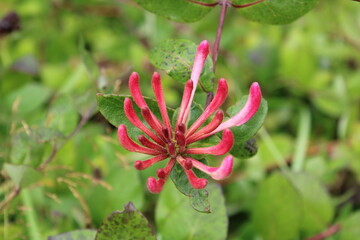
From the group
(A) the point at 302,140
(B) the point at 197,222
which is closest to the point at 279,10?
(B) the point at 197,222

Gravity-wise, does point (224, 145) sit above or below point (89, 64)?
above

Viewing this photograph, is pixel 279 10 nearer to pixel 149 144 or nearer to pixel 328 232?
pixel 149 144

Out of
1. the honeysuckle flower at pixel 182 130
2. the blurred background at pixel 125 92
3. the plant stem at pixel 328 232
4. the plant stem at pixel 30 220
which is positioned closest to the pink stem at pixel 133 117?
the honeysuckle flower at pixel 182 130

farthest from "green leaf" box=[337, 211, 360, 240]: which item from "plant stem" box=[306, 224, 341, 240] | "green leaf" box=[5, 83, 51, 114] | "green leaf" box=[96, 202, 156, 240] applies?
"green leaf" box=[5, 83, 51, 114]

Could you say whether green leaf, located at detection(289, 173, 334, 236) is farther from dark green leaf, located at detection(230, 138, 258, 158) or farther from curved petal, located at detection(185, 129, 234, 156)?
Result: curved petal, located at detection(185, 129, 234, 156)

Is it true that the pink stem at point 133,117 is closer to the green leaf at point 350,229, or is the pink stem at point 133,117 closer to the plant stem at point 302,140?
the green leaf at point 350,229

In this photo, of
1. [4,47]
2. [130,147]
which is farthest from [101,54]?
[130,147]

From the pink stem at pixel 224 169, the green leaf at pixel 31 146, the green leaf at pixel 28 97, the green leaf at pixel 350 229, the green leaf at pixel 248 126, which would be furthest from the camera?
the green leaf at pixel 28 97
